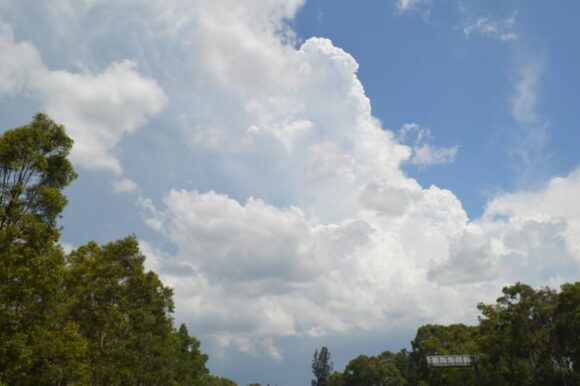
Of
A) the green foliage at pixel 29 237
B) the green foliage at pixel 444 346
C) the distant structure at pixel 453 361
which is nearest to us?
the green foliage at pixel 29 237

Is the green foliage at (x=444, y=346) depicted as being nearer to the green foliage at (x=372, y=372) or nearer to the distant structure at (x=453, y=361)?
the distant structure at (x=453, y=361)

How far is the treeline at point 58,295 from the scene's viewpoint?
19156mm

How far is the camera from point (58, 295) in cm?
2120

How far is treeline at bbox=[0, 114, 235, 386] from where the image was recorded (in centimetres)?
1916

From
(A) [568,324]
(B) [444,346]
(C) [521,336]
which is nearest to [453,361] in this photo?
(C) [521,336]

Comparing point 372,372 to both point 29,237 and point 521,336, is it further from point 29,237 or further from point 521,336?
point 29,237

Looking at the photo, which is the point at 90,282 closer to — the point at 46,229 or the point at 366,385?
the point at 46,229

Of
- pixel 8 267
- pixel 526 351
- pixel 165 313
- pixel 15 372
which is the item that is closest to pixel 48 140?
pixel 8 267

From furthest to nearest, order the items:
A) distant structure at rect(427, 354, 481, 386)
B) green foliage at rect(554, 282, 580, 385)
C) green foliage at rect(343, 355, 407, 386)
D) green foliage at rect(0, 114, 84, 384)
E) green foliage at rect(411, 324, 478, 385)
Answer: green foliage at rect(343, 355, 407, 386) < green foliage at rect(411, 324, 478, 385) < distant structure at rect(427, 354, 481, 386) < green foliage at rect(554, 282, 580, 385) < green foliage at rect(0, 114, 84, 384)

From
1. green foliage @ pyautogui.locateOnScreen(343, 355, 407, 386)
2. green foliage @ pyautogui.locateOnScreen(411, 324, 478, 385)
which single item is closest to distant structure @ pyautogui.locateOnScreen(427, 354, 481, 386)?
green foliage @ pyautogui.locateOnScreen(411, 324, 478, 385)

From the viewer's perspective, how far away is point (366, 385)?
139125 millimetres

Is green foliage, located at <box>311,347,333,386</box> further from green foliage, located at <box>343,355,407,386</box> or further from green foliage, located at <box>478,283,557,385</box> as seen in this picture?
green foliage, located at <box>478,283,557,385</box>

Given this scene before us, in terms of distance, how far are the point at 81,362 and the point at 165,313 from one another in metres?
15.5

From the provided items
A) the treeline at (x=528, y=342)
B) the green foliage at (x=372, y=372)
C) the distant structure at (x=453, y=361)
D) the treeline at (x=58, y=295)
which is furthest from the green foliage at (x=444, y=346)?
the treeline at (x=58, y=295)
